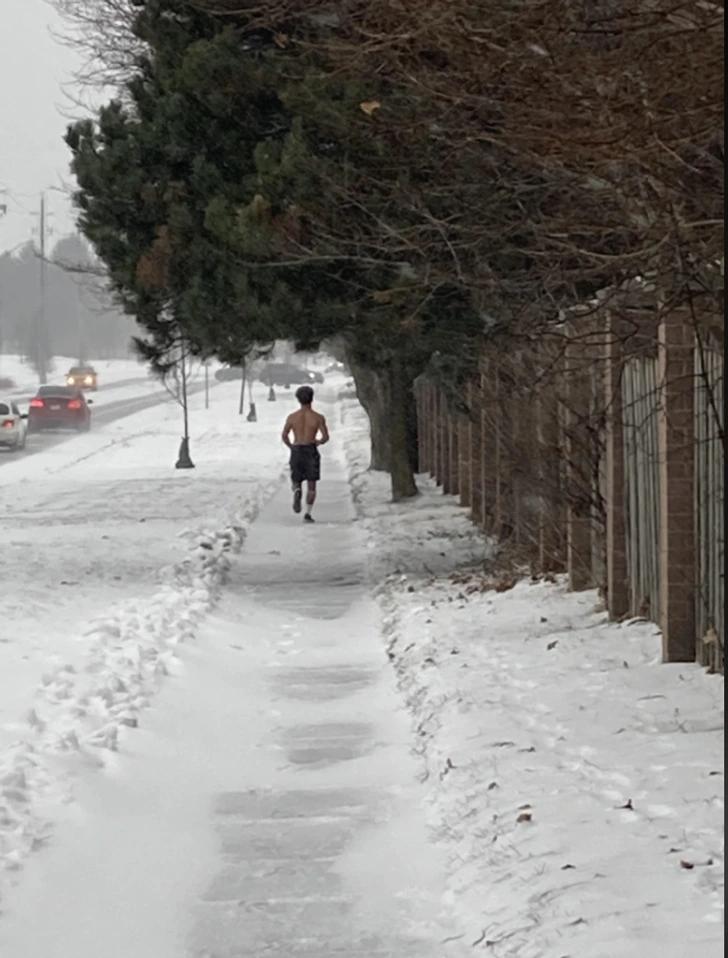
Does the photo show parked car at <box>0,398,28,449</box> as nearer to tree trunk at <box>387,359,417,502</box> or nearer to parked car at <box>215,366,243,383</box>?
tree trunk at <box>387,359,417,502</box>

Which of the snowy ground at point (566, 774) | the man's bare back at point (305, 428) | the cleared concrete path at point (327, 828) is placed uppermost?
the man's bare back at point (305, 428)

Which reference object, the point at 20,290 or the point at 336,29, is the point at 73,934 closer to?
the point at 336,29

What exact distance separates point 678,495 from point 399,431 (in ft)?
35.9

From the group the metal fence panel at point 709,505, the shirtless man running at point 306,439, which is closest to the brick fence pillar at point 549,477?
the metal fence panel at point 709,505

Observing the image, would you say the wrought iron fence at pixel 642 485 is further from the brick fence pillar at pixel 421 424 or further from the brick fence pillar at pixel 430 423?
the brick fence pillar at pixel 421 424

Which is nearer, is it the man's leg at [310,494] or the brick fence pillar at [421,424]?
the man's leg at [310,494]

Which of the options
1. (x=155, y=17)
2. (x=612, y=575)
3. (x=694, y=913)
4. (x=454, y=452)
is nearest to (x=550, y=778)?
(x=694, y=913)

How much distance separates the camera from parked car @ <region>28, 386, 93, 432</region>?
54125 millimetres

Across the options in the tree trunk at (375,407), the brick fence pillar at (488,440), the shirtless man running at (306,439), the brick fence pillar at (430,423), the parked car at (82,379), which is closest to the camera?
the brick fence pillar at (488,440)

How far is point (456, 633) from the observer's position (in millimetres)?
11180

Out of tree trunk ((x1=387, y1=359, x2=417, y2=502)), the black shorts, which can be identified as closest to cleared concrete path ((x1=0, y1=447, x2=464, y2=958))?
tree trunk ((x1=387, y1=359, x2=417, y2=502))

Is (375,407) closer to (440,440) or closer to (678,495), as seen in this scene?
(440,440)

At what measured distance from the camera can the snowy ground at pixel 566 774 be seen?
525 cm

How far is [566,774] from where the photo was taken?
23.2 ft
